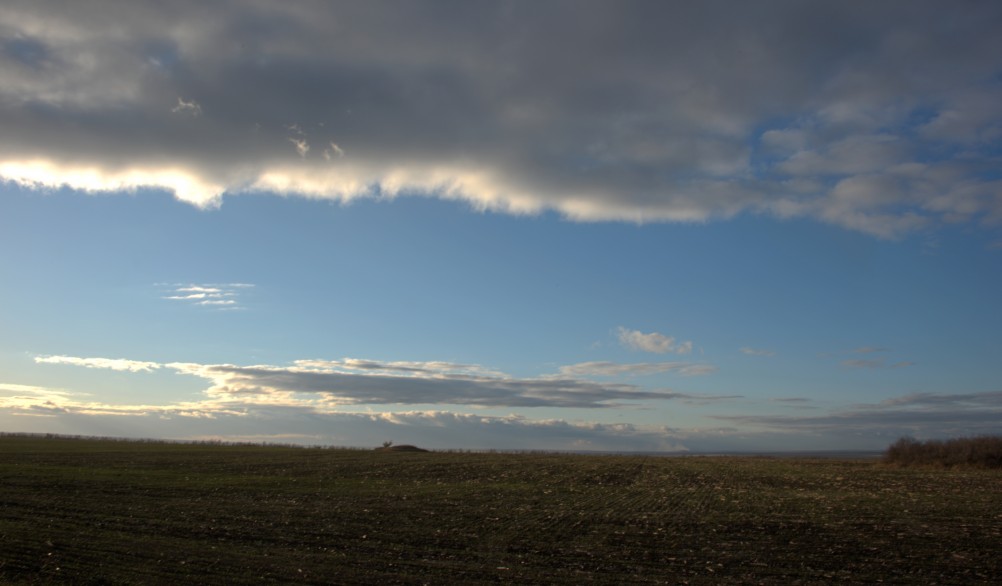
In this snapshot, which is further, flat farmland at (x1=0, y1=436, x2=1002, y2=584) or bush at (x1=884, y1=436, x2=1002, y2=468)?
bush at (x1=884, y1=436, x2=1002, y2=468)

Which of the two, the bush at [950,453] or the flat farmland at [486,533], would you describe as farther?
the bush at [950,453]

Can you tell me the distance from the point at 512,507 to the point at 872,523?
14744mm

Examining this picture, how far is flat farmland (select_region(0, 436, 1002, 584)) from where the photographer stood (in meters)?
17.3

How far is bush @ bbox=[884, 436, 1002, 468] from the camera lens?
235 ft

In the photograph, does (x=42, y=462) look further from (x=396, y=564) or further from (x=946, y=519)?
(x=946, y=519)

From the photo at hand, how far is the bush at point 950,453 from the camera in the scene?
7175 centimetres

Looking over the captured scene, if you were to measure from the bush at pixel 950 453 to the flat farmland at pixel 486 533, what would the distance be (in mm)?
35273

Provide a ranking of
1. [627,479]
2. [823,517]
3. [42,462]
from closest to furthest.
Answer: [823,517], [627,479], [42,462]

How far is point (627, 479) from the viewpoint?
50.2 metres

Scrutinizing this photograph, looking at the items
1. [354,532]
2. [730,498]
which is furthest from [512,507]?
[730,498]

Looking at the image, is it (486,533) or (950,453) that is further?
(950,453)

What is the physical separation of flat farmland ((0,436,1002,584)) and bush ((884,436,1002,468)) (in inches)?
1389

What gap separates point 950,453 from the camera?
7488 cm

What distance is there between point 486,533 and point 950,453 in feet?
237
